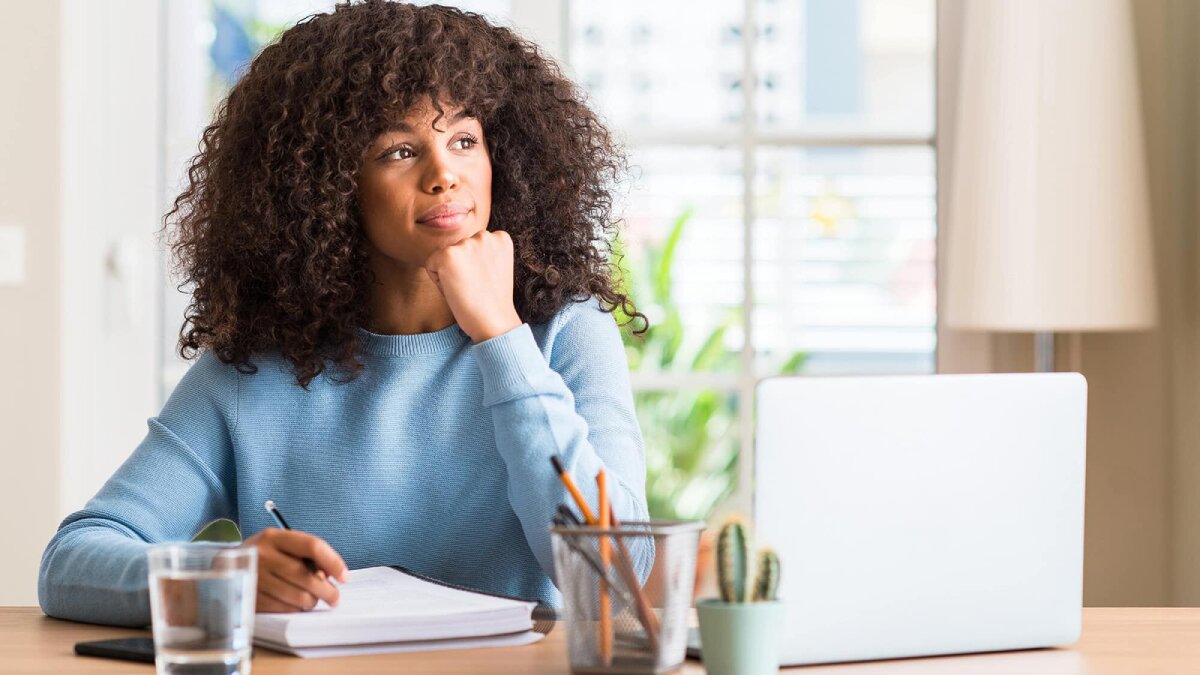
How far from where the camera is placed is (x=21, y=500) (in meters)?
2.68

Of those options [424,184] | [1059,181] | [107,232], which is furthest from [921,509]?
[107,232]

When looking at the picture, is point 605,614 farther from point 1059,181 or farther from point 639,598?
point 1059,181

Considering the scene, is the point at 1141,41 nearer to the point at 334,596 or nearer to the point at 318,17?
the point at 318,17

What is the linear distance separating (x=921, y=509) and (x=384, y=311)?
809 millimetres

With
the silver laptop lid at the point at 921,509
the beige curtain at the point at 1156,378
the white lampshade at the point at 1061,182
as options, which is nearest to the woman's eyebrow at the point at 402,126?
the silver laptop lid at the point at 921,509

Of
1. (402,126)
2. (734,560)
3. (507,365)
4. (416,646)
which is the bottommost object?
(416,646)

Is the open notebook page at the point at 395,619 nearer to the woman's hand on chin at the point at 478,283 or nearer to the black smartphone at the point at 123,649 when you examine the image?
the black smartphone at the point at 123,649

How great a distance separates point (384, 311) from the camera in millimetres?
1643

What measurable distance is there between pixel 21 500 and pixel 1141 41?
2.31m

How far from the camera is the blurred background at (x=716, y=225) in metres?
2.58

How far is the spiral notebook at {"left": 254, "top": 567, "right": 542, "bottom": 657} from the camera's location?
1069 millimetres

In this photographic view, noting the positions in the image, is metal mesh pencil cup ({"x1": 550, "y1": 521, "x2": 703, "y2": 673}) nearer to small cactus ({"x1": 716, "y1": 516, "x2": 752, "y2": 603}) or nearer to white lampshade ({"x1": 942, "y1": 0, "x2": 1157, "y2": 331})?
small cactus ({"x1": 716, "y1": 516, "x2": 752, "y2": 603})

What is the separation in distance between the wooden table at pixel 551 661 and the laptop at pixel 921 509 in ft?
0.05

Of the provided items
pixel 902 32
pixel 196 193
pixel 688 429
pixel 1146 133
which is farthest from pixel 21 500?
pixel 1146 133
